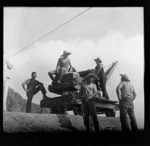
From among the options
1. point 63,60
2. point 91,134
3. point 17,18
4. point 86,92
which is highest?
point 17,18

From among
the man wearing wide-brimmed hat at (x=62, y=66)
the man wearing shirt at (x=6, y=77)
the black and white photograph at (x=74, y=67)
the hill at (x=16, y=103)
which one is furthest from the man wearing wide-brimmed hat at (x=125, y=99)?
the man wearing shirt at (x=6, y=77)

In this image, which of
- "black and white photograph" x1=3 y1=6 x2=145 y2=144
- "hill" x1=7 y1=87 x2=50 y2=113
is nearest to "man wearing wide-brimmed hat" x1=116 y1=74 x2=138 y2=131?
"black and white photograph" x1=3 y1=6 x2=145 y2=144

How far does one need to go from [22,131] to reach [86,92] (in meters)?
1.25

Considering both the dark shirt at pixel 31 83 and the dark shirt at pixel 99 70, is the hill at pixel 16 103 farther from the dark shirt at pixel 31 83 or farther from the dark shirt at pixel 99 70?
the dark shirt at pixel 99 70

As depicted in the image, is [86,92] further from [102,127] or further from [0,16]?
[0,16]

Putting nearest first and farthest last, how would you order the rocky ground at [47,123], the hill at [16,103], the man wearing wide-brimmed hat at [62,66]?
the rocky ground at [47,123], the hill at [16,103], the man wearing wide-brimmed hat at [62,66]

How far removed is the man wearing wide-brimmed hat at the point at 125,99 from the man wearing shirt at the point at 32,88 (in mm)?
1303

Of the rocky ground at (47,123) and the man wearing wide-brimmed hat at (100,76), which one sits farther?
the man wearing wide-brimmed hat at (100,76)

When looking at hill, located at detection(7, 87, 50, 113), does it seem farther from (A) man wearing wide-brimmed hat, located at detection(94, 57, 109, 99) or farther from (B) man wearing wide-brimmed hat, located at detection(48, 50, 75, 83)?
(A) man wearing wide-brimmed hat, located at detection(94, 57, 109, 99)

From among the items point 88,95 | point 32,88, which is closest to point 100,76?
point 88,95

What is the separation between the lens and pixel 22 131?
212 inches

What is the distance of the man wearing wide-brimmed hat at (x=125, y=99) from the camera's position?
5.52 metres

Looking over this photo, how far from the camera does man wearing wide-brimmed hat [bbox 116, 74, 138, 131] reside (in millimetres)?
5523
